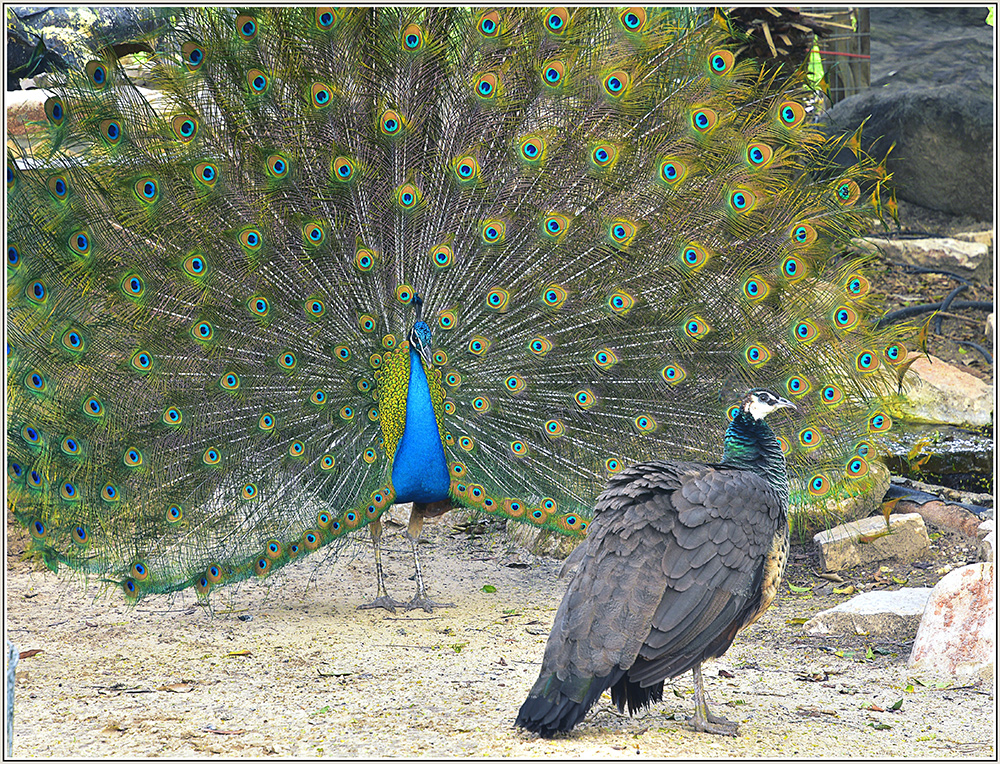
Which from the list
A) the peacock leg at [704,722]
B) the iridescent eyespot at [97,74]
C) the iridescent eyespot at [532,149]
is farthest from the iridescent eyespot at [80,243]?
the peacock leg at [704,722]

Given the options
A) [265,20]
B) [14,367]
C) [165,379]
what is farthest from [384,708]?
[265,20]

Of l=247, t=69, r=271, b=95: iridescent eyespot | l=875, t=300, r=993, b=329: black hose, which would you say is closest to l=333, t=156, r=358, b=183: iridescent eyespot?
l=247, t=69, r=271, b=95: iridescent eyespot

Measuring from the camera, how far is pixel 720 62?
5062 millimetres

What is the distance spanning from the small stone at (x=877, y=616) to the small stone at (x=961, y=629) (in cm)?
30

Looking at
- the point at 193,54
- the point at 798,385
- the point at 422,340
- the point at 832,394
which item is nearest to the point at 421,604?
the point at 422,340

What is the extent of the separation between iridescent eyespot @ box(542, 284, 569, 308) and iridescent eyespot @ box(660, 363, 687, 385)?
619 mm

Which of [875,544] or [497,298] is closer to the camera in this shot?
[497,298]

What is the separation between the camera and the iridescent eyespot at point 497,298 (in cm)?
512

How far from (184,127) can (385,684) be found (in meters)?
2.76

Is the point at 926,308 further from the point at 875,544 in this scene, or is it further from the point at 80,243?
the point at 80,243

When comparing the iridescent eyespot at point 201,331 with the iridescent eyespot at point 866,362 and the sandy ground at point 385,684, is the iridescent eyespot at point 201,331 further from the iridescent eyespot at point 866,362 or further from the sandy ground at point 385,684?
the iridescent eyespot at point 866,362

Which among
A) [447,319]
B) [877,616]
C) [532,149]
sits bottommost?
[877,616]

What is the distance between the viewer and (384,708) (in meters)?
4.02

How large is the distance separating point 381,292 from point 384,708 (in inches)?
82.9
